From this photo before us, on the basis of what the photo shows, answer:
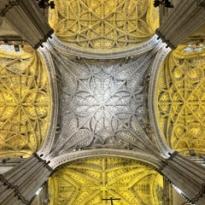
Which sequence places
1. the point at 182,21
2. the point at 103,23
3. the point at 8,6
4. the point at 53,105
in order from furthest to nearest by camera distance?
the point at 103,23
the point at 53,105
the point at 182,21
the point at 8,6

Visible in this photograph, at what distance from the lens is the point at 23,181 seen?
13.3m

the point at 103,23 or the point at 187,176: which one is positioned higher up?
the point at 103,23

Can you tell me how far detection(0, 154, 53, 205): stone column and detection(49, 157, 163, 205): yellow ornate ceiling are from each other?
437 centimetres

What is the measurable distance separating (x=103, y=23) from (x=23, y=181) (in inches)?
409

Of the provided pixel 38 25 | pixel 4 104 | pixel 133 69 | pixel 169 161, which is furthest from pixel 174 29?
pixel 4 104

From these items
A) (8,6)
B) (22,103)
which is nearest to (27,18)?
(8,6)

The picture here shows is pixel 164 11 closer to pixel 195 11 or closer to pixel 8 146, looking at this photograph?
pixel 195 11

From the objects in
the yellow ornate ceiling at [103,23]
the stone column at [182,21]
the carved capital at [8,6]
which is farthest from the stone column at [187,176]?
the carved capital at [8,6]

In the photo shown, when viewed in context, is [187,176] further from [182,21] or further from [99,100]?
[99,100]

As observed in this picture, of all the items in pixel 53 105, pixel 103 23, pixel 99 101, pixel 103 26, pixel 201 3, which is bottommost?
pixel 53 105

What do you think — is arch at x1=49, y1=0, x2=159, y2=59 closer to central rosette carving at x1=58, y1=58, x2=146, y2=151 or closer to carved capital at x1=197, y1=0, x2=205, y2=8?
central rosette carving at x1=58, y1=58, x2=146, y2=151

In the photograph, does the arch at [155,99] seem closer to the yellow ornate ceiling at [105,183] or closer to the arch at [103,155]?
the arch at [103,155]

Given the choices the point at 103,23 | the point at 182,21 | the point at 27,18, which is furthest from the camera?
the point at 103,23

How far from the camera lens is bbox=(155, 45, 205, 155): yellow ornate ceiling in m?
19.2
